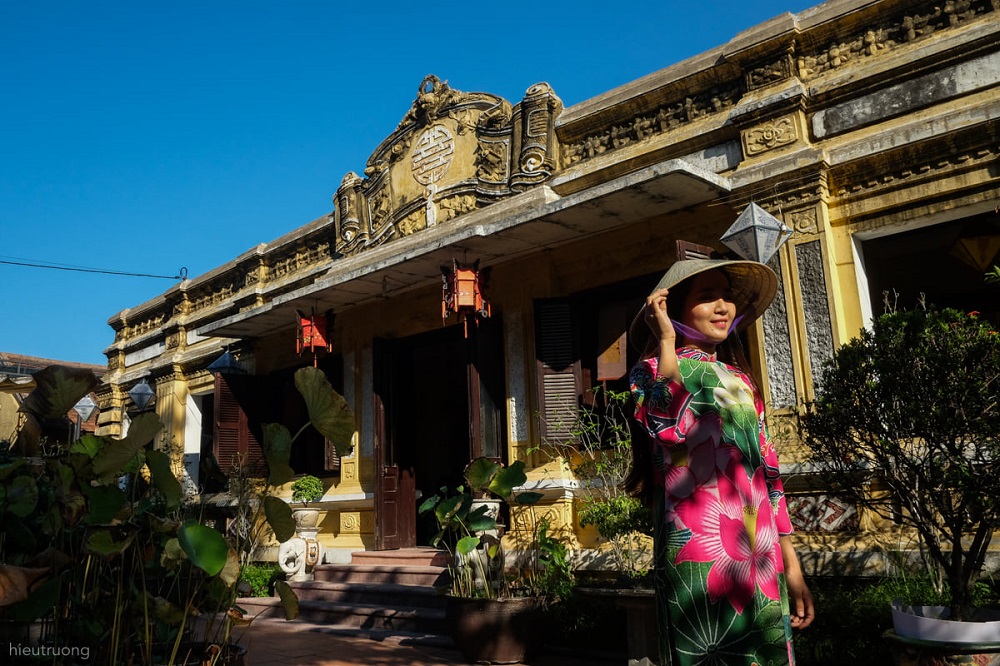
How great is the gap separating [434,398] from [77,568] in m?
9.77

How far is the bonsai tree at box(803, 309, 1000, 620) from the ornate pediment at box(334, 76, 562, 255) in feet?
16.5

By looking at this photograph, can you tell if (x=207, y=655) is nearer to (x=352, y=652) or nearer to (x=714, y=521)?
(x=714, y=521)

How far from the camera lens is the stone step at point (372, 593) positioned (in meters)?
7.45

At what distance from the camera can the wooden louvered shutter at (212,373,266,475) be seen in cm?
1081

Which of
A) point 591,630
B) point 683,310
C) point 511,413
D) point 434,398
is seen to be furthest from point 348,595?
point 683,310

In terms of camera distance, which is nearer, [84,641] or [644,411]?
[644,411]

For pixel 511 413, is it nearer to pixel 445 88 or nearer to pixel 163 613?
pixel 445 88

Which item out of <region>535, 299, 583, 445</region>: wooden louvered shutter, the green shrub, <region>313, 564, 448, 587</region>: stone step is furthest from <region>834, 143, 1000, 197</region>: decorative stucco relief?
the green shrub

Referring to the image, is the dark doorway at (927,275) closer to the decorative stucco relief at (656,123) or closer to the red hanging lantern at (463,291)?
the decorative stucco relief at (656,123)

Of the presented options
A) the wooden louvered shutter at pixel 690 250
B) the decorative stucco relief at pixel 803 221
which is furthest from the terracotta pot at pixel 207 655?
Answer: the decorative stucco relief at pixel 803 221

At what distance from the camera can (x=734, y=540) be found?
2.29 m

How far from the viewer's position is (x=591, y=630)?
6.01m

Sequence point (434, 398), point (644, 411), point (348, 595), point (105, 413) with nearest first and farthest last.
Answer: point (644, 411) → point (348, 595) → point (434, 398) → point (105, 413)

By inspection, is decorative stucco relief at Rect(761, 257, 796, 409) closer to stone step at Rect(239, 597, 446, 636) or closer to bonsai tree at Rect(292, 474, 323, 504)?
stone step at Rect(239, 597, 446, 636)
